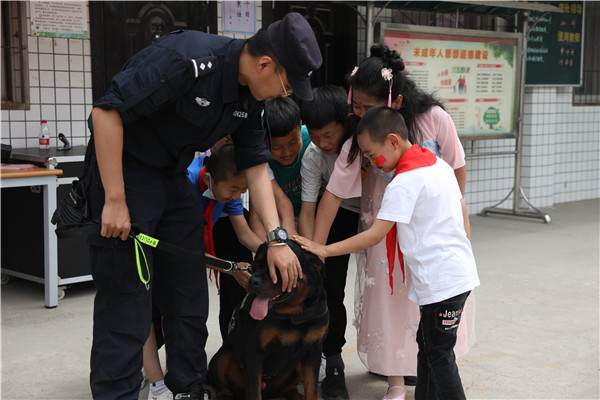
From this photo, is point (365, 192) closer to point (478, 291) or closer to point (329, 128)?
point (329, 128)

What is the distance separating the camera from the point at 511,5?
6.67 m

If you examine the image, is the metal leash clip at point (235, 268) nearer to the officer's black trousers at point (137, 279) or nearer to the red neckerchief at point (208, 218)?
the officer's black trousers at point (137, 279)

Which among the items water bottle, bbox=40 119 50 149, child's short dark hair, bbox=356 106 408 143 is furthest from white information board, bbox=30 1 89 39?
child's short dark hair, bbox=356 106 408 143

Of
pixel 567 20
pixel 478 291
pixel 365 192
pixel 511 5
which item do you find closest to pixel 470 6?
pixel 511 5

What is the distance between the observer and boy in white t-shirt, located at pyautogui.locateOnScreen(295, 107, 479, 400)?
247 cm

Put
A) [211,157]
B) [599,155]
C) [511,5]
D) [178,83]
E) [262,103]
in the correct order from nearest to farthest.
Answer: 1. [178,83]
2. [262,103]
3. [211,157]
4. [511,5]
5. [599,155]

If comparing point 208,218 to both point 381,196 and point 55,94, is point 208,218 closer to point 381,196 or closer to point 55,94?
point 381,196

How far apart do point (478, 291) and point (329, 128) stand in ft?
7.98

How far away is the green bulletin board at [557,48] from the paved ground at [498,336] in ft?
8.51

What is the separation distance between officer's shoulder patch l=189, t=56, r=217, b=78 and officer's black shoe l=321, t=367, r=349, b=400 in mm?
1506

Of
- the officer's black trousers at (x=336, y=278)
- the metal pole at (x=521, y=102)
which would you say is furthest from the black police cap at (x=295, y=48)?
the metal pole at (x=521, y=102)

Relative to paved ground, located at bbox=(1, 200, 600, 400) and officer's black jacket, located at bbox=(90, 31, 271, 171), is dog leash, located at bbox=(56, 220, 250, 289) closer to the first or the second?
officer's black jacket, located at bbox=(90, 31, 271, 171)

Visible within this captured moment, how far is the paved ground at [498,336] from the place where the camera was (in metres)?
3.22

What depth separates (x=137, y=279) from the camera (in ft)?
7.89
